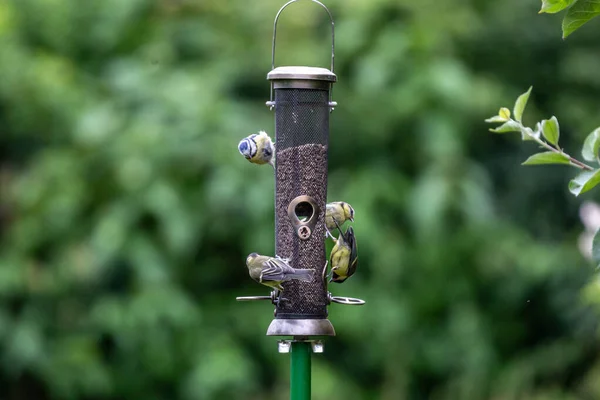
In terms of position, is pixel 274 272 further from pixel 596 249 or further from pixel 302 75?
pixel 596 249

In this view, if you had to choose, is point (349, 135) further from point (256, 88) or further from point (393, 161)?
point (256, 88)

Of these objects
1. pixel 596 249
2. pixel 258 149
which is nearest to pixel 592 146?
pixel 596 249

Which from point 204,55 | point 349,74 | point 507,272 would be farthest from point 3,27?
point 507,272

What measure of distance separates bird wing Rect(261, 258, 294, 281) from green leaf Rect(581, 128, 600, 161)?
3.43 feet

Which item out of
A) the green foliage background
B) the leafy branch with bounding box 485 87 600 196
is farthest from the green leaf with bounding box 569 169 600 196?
the green foliage background

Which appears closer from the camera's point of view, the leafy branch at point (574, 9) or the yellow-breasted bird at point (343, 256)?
the leafy branch at point (574, 9)

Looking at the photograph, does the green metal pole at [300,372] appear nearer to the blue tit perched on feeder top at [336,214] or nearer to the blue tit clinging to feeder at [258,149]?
the blue tit perched on feeder top at [336,214]

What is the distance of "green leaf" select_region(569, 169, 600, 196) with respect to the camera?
5.27 ft

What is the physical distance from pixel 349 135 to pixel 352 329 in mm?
1088

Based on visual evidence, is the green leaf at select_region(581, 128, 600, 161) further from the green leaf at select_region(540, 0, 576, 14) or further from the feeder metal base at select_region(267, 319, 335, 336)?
the feeder metal base at select_region(267, 319, 335, 336)

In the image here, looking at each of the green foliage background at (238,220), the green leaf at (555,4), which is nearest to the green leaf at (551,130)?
the green leaf at (555,4)

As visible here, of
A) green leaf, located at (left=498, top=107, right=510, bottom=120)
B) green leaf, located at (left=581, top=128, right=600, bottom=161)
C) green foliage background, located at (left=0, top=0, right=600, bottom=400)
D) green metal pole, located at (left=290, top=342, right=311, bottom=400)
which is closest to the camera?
green leaf, located at (left=581, top=128, right=600, bottom=161)

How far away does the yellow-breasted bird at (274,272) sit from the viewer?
2.62 metres

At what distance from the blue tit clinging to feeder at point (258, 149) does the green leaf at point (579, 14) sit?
132cm
